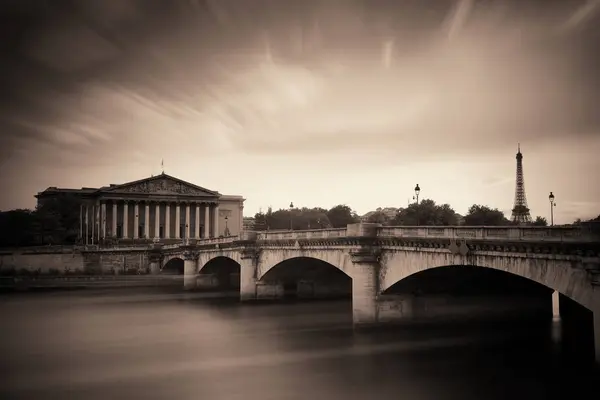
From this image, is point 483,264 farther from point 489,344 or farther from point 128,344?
point 128,344

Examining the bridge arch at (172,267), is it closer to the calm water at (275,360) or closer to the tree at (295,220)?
the tree at (295,220)

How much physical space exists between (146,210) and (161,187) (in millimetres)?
7048

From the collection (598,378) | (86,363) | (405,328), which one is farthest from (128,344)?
(598,378)

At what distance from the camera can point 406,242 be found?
35.5m

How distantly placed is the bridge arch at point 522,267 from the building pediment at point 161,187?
369ft

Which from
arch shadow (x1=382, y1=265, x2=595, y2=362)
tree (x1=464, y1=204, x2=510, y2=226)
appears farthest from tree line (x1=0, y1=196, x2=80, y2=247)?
arch shadow (x1=382, y1=265, x2=595, y2=362)

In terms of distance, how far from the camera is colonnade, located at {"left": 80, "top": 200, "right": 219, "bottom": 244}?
135m

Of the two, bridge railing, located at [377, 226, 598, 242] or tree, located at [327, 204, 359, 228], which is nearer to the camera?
bridge railing, located at [377, 226, 598, 242]

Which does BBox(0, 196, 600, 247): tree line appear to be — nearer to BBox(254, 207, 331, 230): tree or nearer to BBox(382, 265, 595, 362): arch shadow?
BBox(254, 207, 331, 230): tree

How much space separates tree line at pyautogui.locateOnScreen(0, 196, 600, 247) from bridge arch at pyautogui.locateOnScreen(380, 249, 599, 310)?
51.7m

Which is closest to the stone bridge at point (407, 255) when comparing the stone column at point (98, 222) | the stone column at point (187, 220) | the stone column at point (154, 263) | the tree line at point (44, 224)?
the stone column at point (154, 263)

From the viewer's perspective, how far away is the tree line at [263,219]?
94500 millimetres

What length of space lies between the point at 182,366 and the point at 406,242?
51.6ft

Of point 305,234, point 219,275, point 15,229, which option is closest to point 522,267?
point 305,234
